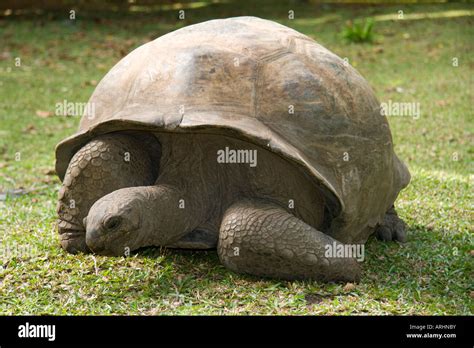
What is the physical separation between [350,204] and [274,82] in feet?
2.41

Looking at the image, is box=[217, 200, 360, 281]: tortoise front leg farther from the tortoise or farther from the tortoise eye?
the tortoise eye

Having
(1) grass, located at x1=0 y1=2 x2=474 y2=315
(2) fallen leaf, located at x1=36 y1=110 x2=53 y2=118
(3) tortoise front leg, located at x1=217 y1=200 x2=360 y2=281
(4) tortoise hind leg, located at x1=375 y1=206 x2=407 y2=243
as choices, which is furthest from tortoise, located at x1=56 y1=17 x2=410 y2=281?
(2) fallen leaf, located at x1=36 y1=110 x2=53 y2=118

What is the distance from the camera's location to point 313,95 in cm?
360

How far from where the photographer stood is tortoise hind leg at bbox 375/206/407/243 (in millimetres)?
4352

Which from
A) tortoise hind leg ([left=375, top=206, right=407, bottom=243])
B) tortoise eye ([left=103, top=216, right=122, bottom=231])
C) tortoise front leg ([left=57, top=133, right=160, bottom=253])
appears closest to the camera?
tortoise eye ([left=103, top=216, right=122, bottom=231])

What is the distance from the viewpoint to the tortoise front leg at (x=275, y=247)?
3.34 meters

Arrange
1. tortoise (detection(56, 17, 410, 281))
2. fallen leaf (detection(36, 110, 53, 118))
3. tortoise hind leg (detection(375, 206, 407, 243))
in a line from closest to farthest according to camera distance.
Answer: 1. tortoise (detection(56, 17, 410, 281))
2. tortoise hind leg (detection(375, 206, 407, 243))
3. fallen leaf (detection(36, 110, 53, 118))

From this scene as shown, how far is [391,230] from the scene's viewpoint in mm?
4383


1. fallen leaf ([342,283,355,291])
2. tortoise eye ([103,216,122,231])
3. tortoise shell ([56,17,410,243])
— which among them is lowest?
fallen leaf ([342,283,355,291])

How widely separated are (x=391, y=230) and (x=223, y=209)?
A: 4.11 ft

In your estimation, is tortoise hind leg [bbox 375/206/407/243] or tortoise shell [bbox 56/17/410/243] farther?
tortoise hind leg [bbox 375/206/407/243]

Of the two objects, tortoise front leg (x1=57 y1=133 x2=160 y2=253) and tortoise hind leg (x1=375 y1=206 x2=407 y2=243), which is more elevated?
tortoise front leg (x1=57 y1=133 x2=160 y2=253)

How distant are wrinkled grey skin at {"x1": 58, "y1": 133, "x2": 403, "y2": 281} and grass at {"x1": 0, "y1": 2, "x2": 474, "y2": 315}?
0.13 metres

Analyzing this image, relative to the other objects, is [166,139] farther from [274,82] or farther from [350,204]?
[350,204]
